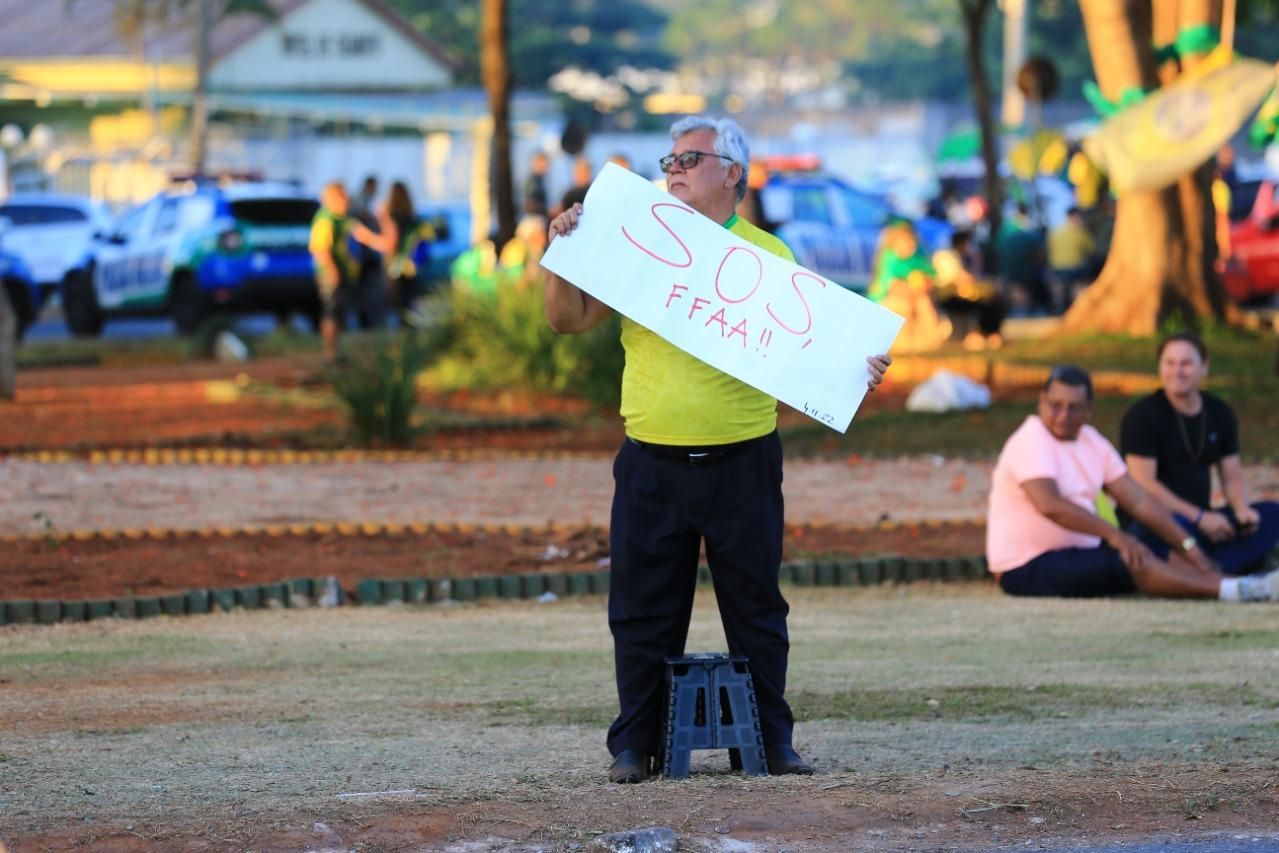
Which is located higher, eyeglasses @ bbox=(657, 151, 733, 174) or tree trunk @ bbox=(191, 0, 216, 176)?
tree trunk @ bbox=(191, 0, 216, 176)

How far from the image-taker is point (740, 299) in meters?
6.14

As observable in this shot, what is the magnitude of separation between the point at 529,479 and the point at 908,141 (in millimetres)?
64357

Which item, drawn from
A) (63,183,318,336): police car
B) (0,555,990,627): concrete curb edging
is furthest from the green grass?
(63,183,318,336): police car

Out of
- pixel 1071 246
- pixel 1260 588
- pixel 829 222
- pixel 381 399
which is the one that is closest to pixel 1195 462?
pixel 1260 588

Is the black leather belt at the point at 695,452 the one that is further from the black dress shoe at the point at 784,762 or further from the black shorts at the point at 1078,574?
the black shorts at the point at 1078,574

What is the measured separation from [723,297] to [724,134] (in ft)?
1.40

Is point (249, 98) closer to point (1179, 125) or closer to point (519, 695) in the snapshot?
point (1179, 125)

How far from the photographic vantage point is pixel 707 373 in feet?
19.9

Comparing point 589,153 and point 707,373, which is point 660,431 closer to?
point 707,373

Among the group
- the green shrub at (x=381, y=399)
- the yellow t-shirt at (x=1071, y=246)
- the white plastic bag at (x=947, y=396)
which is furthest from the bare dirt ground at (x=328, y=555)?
the yellow t-shirt at (x=1071, y=246)

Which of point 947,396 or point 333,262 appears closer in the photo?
point 947,396

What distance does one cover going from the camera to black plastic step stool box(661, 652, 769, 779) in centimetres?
614

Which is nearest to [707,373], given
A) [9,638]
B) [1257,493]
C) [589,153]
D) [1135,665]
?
[1135,665]

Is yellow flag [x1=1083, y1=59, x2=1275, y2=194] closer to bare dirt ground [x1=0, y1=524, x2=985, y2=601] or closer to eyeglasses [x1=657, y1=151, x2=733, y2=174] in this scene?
bare dirt ground [x1=0, y1=524, x2=985, y2=601]
